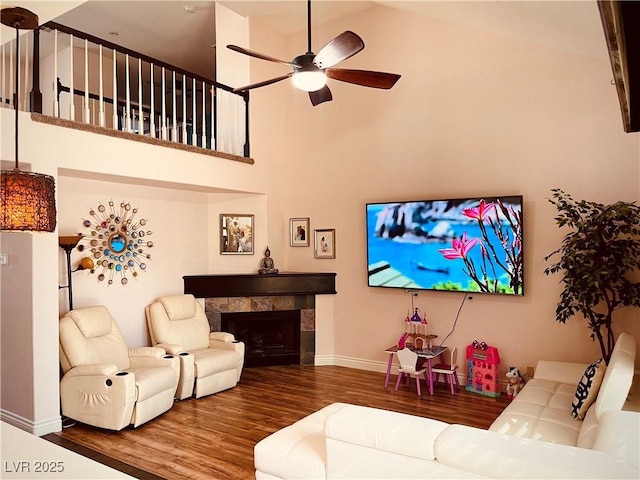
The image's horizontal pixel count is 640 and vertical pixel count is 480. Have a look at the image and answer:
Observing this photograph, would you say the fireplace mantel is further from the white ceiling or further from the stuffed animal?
the white ceiling

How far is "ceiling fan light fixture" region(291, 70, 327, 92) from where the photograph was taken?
3.18m

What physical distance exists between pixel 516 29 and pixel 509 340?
115 inches

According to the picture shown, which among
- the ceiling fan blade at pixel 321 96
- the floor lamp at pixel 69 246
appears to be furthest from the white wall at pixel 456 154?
the floor lamp at pixel 69 246

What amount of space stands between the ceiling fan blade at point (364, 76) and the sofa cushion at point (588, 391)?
236 cm

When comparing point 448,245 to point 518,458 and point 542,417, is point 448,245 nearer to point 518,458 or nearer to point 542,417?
point 542,417

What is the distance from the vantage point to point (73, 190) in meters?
4.77

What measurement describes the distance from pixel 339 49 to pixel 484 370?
11.2 ft

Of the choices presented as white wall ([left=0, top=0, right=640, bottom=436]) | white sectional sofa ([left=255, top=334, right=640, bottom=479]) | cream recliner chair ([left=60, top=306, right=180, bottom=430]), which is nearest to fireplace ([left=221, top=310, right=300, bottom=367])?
white wall ([left=0, top=0, right=640, bottom=436])

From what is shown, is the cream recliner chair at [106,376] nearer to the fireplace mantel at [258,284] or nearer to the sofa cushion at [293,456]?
the fireplace mantel at [258,284]

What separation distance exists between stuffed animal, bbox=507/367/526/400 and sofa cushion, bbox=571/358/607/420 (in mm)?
1427

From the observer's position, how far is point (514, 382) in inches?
183

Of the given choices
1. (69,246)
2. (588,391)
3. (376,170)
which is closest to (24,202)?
(69,246)

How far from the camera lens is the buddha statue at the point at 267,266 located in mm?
6046

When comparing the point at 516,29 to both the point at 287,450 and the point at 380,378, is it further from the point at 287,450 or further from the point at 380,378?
the point at 380,378
